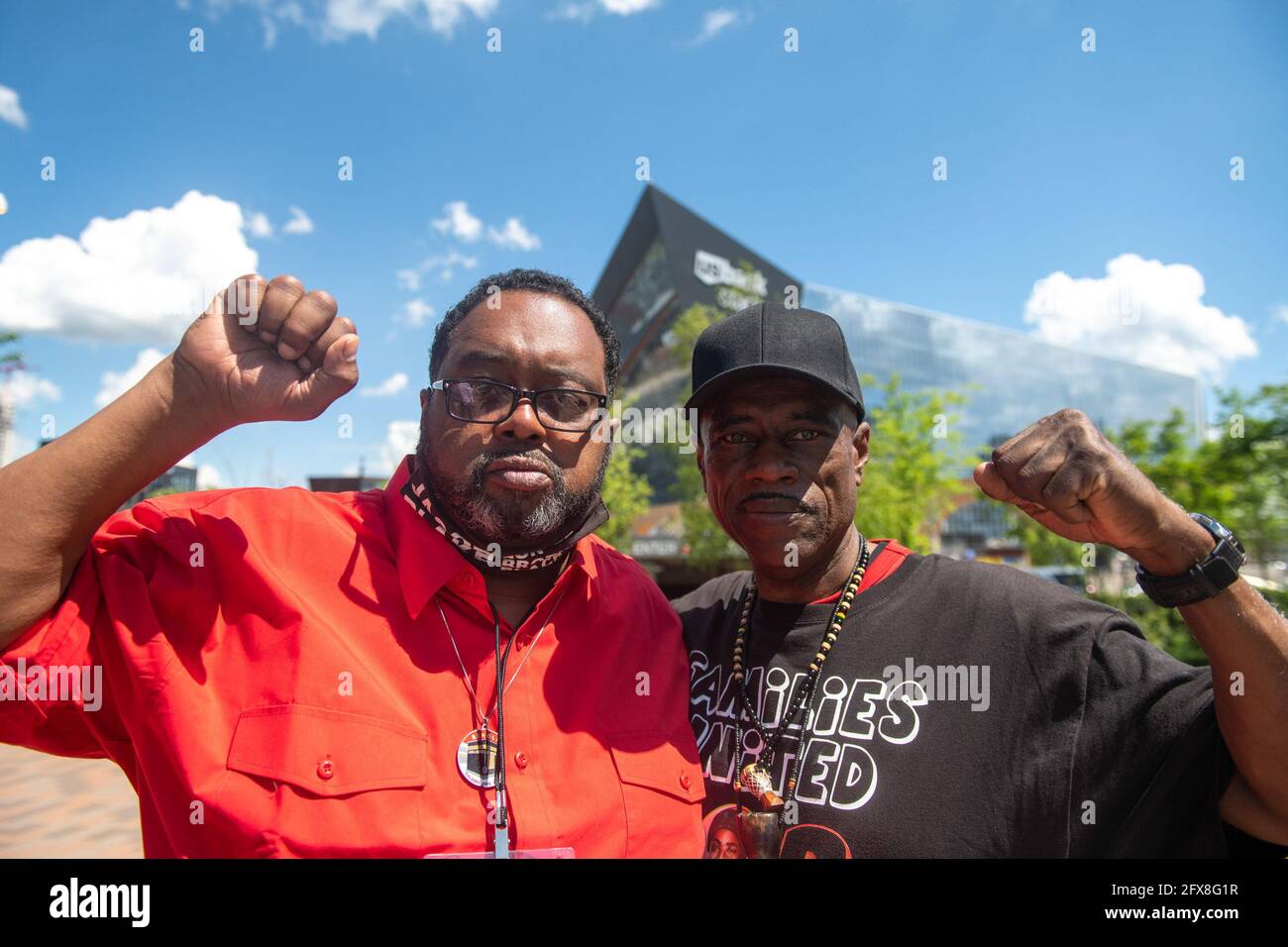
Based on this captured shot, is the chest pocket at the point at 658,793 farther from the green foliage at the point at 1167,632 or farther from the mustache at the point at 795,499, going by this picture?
the green foliage at the point at 1167,632

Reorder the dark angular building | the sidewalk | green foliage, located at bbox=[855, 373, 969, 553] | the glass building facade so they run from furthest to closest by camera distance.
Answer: the glass building facade, the dark angular building, green foliage, located at bbox=[855, 373, 969, 553], the sidewalk

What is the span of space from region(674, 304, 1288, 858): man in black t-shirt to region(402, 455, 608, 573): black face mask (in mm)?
557

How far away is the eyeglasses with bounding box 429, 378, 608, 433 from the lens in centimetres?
212

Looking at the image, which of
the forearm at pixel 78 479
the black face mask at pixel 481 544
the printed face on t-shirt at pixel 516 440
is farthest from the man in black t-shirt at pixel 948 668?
the forearm at pixel 78 479

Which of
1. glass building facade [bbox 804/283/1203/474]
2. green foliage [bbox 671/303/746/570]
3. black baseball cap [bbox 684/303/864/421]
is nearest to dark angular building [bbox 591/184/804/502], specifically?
green foliage [bbox 671/303/746/570]

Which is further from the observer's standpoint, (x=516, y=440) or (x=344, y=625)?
(x=516, y=440)

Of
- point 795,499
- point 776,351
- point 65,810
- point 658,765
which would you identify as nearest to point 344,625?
point 658,765

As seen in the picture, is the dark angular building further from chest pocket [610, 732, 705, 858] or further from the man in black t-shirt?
chest pocket [610, 732, 705, 858]

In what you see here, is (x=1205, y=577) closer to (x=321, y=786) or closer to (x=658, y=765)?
(x=658, y=765)

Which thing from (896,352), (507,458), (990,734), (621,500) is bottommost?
(990,734)

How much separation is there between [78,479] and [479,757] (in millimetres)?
1088

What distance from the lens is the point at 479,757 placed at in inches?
71.9

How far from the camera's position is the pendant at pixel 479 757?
1.80 m
